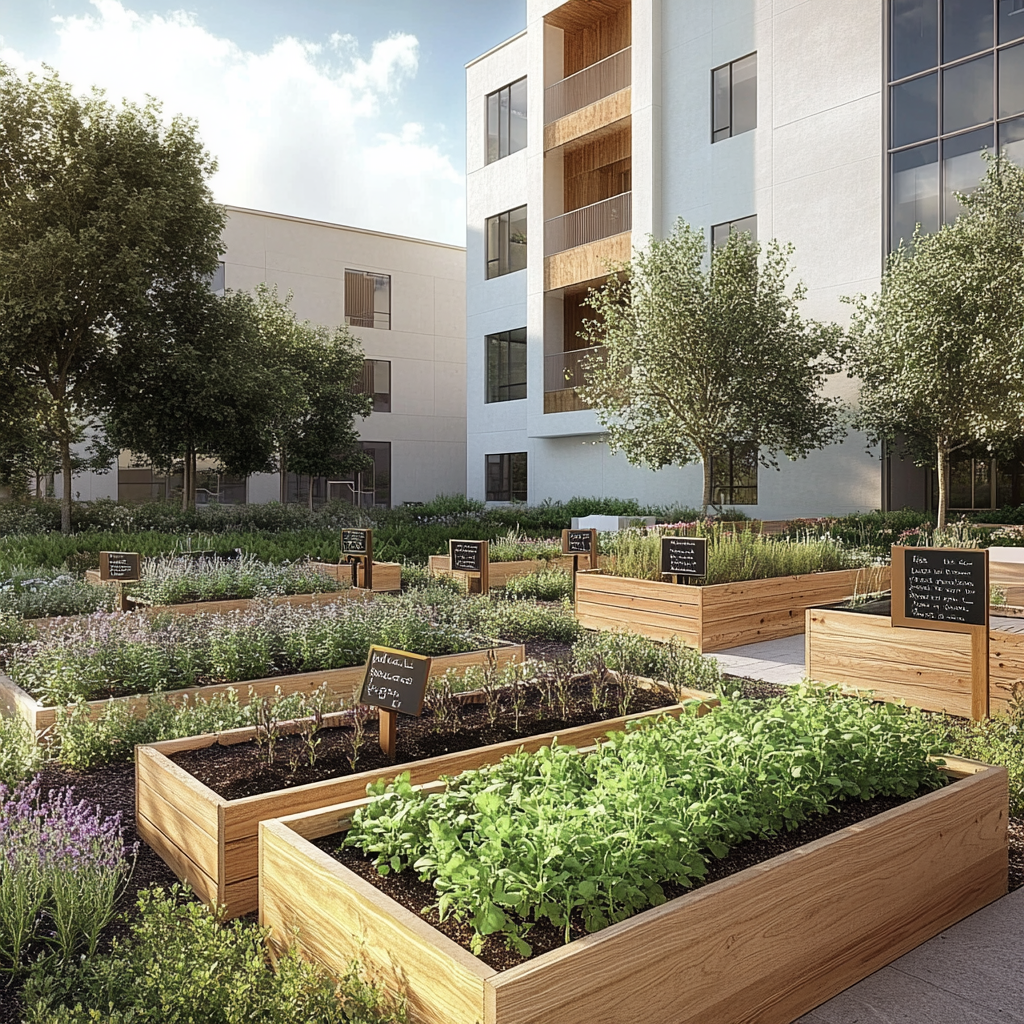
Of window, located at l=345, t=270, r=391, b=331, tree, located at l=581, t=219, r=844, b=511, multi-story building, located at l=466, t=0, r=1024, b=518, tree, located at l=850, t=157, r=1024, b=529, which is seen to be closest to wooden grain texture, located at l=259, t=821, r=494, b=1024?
tree, located at l=581, t=219, r=844, b=511

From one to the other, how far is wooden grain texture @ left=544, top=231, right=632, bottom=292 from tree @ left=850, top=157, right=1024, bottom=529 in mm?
9041

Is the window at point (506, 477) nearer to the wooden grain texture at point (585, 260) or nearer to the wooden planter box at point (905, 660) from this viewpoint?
the wooden grain texture at point (585, 260)

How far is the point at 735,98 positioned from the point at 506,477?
12601 mm

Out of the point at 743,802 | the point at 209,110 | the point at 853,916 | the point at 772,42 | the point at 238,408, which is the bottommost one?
the point at 853,916

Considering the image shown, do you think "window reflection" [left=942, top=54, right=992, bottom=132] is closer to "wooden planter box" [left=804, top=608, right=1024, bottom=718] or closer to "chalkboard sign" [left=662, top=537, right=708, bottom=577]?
"chalkboard sign" [left=662, top=537, right=708, bottom=577]

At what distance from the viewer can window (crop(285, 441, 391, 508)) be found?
33.8 metres

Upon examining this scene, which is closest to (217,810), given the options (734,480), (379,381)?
(734,480)

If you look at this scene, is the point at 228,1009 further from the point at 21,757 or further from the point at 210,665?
the point at 210,665

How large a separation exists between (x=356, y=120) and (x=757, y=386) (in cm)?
843

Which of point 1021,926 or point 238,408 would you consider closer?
point 1021,926

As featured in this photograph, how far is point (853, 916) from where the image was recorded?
2990mm

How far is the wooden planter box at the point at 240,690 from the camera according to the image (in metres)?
5.39

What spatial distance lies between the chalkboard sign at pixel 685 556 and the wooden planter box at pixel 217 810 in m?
4.94

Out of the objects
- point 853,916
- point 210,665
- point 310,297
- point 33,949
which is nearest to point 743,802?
point 853,916
